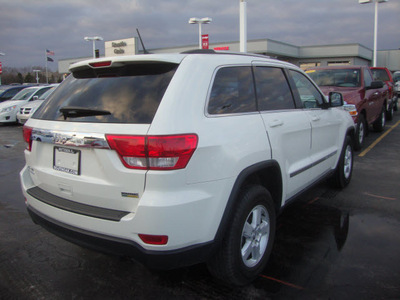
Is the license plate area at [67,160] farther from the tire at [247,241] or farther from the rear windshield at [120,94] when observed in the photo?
the tire at [247,241]

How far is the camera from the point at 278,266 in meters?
3.12

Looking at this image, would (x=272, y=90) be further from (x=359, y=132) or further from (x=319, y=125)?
(x=359, y=132)

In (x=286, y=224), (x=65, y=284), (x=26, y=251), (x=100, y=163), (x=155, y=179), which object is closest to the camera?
(x=155, y=179)

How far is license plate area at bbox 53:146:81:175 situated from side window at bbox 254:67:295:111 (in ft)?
5.12

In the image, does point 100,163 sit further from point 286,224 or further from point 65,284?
point 286,224

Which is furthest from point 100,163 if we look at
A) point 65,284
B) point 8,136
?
point 8,136

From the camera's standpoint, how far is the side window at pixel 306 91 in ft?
13.1

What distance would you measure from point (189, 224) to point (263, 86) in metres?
1.61

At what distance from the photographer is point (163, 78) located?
246 cm

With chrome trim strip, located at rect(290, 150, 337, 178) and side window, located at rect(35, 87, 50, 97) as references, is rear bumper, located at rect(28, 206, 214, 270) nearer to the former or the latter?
chrome trim strip, located at rect(290, 150, 337, 178)

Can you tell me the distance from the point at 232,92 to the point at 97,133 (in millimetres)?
1104

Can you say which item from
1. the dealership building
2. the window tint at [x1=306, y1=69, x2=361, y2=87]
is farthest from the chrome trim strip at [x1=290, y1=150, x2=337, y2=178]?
the dealership building

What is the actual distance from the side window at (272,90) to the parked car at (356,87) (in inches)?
177

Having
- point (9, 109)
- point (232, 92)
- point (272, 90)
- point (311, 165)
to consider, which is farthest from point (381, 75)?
point (9, 109)
